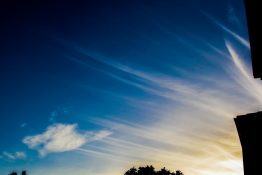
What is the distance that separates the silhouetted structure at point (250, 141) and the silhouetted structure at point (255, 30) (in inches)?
65.6

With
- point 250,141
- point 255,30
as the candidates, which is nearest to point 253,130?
point 250,141

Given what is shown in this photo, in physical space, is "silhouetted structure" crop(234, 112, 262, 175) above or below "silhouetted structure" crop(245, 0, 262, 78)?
below

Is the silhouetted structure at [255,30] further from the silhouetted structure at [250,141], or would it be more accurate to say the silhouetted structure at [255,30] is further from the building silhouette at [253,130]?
the silhouetted structure at [250,141]

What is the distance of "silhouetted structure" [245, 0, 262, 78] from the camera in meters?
8.36

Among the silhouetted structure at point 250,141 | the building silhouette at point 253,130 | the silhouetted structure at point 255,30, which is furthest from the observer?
the silhouetted structure at point 250,141

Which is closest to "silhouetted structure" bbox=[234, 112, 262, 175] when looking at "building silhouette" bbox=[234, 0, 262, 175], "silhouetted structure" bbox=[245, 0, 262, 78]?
"building silhouette" bbox=[234, 0, 262, 175]

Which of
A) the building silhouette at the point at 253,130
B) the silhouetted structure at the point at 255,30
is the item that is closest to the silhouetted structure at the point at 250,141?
the building silhouette at the point at 253,130

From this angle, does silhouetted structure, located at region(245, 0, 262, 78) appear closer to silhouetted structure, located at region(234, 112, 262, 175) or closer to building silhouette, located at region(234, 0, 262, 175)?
building silhouette, located at region(234, 0, 262, 175)

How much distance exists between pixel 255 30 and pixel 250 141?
4146mm

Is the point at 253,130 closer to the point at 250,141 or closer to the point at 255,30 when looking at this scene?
the point at 250,141

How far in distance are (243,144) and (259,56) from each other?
3.41 meters

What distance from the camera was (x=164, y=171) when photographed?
8025 centimetres

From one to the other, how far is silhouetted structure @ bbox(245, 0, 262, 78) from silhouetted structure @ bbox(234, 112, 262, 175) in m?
1.67

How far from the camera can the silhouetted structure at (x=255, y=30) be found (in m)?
8.36
